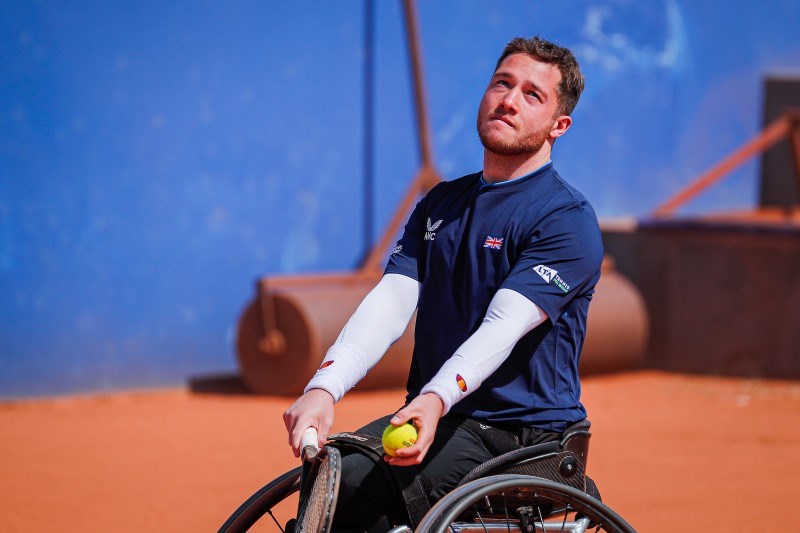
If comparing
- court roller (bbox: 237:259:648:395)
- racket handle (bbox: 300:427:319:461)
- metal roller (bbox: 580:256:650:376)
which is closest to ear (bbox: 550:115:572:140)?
racket handle (bbox: 300:427:319:461)

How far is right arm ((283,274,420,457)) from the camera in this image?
→ 2.81m

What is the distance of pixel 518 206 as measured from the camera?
10.1 feet

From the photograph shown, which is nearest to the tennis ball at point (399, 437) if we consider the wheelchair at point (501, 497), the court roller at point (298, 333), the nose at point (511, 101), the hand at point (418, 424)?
the hand at point (418, 424)

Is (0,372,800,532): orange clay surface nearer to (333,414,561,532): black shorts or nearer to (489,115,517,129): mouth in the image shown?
(333,414,561,532): black shorts

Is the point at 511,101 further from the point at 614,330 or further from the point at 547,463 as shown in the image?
the point at 614,330

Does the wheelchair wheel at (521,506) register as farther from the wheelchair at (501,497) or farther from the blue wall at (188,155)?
the blue wall at (188,155)

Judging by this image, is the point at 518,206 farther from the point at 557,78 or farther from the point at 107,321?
the point at 107,321

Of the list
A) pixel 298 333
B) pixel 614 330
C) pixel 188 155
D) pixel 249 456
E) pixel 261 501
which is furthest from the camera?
pixel 614 330

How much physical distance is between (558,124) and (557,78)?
0.42ft

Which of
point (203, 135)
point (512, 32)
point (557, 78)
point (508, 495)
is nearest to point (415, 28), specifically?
point (512, 32)

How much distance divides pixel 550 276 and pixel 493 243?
204 mm

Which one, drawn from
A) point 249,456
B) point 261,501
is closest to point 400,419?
point 261,501

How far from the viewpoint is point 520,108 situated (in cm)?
312

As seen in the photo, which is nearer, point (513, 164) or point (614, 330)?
point (513, 164)
